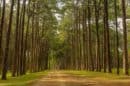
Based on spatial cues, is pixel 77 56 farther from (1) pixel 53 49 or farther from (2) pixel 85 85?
(2) pixel 85 85

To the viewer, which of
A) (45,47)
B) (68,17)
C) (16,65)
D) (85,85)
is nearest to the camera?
(85,85)

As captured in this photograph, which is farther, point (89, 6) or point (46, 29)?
point (46, 29)

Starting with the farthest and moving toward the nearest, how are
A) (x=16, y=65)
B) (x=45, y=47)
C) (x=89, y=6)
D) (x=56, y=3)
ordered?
(x=45, y=47) < (x=56, y=3) < (x=89, y=6) < (x=16, y=65)

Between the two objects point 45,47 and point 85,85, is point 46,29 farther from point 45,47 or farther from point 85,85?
point 85,85

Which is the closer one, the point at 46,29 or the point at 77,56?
the point at 77,56

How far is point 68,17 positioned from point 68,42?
18.3 metres

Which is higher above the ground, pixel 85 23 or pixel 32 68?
pixel 85 23

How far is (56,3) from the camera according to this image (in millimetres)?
70812

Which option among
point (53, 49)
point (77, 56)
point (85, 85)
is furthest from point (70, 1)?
point (85, 85)

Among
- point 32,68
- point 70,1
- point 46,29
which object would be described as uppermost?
point 70,1

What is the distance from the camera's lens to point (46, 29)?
281 ft

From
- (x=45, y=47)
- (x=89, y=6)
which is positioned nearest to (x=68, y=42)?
(x=45, y=47)

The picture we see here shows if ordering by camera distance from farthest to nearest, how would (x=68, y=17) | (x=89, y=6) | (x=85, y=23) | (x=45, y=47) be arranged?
(x=45, y=47)
(x=68, y=17)
(x=85, y=23)
(x=89, y=6)

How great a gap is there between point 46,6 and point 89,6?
40.2ft
